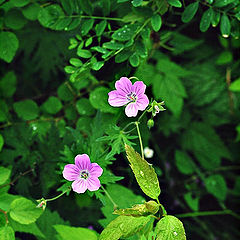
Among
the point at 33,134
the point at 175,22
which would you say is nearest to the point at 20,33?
the point at 33,134

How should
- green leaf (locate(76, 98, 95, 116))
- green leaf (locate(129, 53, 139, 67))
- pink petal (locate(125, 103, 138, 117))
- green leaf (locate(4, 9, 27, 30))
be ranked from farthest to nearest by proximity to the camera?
1. green leaf (locate(76, 98, 95, 116))
2. green leaf (locate(4, 9, 27, 30))
3. green leaf (locate(129, 53, 139, 67))
4. pink petal (locate(125, 103, 138, 117))

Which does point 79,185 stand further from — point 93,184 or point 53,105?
point 53,105

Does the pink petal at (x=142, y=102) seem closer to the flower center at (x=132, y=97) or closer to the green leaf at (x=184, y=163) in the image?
the flower center at (x=132, y=97)

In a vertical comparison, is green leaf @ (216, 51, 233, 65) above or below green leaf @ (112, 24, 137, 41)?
below

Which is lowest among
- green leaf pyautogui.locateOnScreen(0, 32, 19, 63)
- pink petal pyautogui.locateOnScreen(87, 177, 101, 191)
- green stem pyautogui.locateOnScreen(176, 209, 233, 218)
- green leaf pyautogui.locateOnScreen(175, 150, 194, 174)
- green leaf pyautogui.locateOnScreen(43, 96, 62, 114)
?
green stem pyautogui.locateOnScreen(176, 209, 233, 218)

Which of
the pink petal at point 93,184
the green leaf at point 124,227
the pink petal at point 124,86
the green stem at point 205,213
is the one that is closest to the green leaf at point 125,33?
the pink petal at point 124,86

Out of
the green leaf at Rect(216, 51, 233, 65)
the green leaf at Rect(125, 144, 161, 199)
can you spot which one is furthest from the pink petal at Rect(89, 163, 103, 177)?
the green leaf at Rect(216, 51, 233, 65)

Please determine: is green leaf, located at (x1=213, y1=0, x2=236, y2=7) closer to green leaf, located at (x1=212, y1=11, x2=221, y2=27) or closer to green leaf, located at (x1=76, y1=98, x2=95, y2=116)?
green leaf, located at (x1=212, y1=11, x2=221, y2=27)

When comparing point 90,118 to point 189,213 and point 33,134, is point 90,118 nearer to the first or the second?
point 33,134
